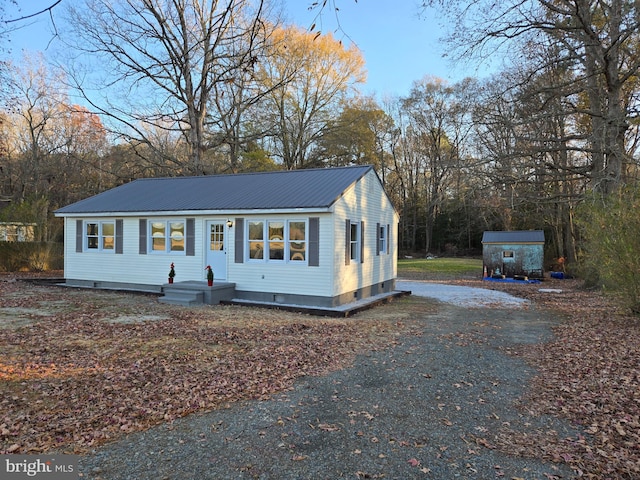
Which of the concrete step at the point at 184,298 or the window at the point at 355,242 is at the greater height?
the window at the point at 355,242

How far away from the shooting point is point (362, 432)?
399 cm

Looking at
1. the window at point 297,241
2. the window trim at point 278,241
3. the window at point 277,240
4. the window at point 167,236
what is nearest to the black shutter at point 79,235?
the window at point 167,236

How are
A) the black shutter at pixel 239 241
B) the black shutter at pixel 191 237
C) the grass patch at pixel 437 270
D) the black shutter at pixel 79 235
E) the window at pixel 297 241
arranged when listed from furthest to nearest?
the grass patch at pixel 437 270
the black shutter at pixel 79 235
the black shutter at pixel 191 237
the black shutter at pixel 239 241
the window at pixel 297 241

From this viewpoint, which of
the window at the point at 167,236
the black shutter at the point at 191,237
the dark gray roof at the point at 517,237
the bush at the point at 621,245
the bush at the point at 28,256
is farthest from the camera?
the dark gray roof at the point at 517,237

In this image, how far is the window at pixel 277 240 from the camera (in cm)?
1178

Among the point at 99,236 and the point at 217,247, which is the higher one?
the point at 99,236

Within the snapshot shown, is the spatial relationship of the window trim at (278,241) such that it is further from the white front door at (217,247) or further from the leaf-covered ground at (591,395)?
the leaf-covered ground at (591,395)

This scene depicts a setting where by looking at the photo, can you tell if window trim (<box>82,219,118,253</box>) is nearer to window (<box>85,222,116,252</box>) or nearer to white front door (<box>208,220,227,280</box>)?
window (<box>85,222,116,252</box>)

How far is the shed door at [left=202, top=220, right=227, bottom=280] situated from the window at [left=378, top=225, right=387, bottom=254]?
214 inches

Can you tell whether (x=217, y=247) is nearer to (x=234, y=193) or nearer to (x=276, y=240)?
(x=234, y=193)

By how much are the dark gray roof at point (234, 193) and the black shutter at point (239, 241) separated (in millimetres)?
487

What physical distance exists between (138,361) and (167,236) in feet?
27.1

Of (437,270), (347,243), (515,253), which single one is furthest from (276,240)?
(437,270)

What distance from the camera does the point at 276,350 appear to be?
→ 6.92m
